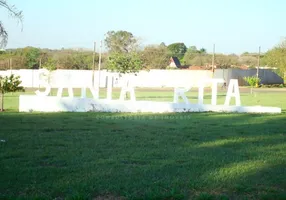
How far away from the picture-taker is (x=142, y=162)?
8.10 meters

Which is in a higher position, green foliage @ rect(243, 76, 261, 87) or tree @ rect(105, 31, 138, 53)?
tree @ rect(105, 31, 138, 53)

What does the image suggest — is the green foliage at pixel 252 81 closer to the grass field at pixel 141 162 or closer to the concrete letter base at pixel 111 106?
the concrete letter base at pixel 111 106

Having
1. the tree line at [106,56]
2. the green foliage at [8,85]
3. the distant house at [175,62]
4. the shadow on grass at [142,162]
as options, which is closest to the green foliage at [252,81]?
the tree line at [106,56]

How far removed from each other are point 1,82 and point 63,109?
362 centimetres

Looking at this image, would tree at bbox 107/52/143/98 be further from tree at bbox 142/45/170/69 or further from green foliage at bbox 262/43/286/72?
tree at bbox 142/45/170/69

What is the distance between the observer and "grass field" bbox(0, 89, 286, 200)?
20.5 ft

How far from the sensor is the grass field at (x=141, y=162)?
6.25m

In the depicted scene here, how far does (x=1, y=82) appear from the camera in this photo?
71.3 feet

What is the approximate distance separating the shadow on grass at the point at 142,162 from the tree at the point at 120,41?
6418 centimetres

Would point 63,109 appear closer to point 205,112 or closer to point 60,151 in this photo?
point 205,112

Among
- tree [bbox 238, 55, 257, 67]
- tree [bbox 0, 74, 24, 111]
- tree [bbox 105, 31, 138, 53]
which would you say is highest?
tree [bbox 105, 31, 138, 53]

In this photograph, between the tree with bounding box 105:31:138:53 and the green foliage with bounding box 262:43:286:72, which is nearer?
the green foliage with bounding box 262:43:286:72

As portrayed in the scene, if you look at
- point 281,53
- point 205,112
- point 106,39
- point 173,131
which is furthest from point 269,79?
point 173,131

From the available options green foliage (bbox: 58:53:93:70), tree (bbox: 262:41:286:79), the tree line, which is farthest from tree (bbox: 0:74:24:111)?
green foliage (bbox: 58:53:93:70)
